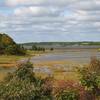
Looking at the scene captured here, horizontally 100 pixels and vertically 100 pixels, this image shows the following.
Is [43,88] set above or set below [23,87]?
below

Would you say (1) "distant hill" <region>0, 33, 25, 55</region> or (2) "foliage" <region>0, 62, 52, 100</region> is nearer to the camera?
(2) "foliage" <region>0, 62, 52, 100</region>

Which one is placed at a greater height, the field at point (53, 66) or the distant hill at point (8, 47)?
the distant hill at point (8, 47)

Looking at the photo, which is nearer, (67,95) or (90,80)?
(67,95)

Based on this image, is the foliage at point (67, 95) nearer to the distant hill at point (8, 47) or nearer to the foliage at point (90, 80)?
the foliage at point (90, 80)

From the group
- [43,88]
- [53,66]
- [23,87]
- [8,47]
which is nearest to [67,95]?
[43,88]

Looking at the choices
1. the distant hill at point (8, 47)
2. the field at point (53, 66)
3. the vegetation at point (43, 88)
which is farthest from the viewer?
the distant hill at point (8, 47)

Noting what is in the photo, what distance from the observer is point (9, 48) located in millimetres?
125812

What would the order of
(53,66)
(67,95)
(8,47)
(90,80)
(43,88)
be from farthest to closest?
1. (8,47)
2. (53,66)
3. (90,80)
4. (43,88)
5. (67,95)

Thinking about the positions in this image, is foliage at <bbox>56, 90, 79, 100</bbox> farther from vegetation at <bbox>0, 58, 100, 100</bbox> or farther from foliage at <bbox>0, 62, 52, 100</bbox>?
foliage at <bbox>0, 62, 52, 100</bbox>

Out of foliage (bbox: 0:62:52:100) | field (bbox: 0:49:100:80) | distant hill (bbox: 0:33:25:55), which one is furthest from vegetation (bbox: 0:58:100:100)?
distant hill (bbox: 0:33:25:55)

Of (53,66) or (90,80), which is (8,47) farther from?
(90,80)

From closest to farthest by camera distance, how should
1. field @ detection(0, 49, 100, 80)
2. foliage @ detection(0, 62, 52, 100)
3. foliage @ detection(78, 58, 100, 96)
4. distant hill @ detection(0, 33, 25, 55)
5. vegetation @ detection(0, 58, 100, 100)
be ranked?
foliage @ detection(0, 62, 52, 100) < vegetation @ detection(0, 58, 100, 100) < foliage @ detection(78, 58, 100, 96) < field @ detection(0, 49, 100, 80) < distant hill @ detection(0, 33, 25, 55)

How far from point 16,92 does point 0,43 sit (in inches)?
4276

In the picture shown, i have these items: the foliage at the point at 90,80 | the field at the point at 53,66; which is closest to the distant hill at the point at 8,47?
the field at the point at 53,66
